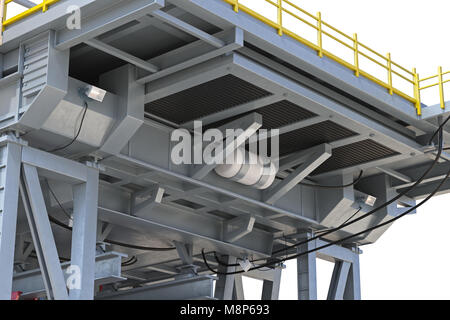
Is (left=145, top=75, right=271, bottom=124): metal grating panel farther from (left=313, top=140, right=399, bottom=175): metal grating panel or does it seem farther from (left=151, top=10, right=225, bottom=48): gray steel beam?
(left=313, top=140, right=399, bottom=175): metal grating panel

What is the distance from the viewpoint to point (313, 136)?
69.0 feet

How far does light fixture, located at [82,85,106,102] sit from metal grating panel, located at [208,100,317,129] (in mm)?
3909

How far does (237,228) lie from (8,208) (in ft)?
29.3

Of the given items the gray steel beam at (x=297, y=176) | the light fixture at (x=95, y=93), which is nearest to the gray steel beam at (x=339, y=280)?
the gray steel beam at (x=297, y=176)

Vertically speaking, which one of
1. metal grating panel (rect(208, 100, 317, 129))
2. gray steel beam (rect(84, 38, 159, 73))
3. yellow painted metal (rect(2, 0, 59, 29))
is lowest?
metal grating panel (rect(208, 100, 317, 129))

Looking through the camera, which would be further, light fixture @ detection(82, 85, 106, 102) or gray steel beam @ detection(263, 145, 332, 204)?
gray steel beam @ detection(263, 145, 332, 204)

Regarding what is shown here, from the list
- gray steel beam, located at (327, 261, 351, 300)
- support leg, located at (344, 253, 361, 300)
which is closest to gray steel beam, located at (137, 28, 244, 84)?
gray steel beam, located at (327, 261, 351, 300)

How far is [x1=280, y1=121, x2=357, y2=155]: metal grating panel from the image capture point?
806 inches

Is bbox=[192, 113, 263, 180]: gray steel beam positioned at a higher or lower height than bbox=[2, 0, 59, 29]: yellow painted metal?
lower

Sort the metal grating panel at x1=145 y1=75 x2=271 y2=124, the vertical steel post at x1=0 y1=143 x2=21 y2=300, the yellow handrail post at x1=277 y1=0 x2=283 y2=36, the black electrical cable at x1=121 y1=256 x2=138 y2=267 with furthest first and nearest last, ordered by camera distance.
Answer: the black electrical cable at x1=121 y1=256 x2=138 y2=267, the metal grating panel at x1=145 y1=75 x2=271 y2=124, the yellow handrail post at x1=277 y1=0 x2=283 y2=36, the vertical steel post at x1=0 y1=143 x2=21 y2=300

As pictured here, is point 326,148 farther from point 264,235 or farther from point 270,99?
point 264,235

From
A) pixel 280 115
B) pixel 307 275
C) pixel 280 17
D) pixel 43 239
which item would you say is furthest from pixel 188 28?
pixel 307 275

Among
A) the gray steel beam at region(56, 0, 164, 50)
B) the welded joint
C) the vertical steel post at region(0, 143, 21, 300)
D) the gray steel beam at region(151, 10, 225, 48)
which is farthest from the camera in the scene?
the welded joint

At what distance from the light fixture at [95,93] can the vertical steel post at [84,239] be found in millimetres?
1742
